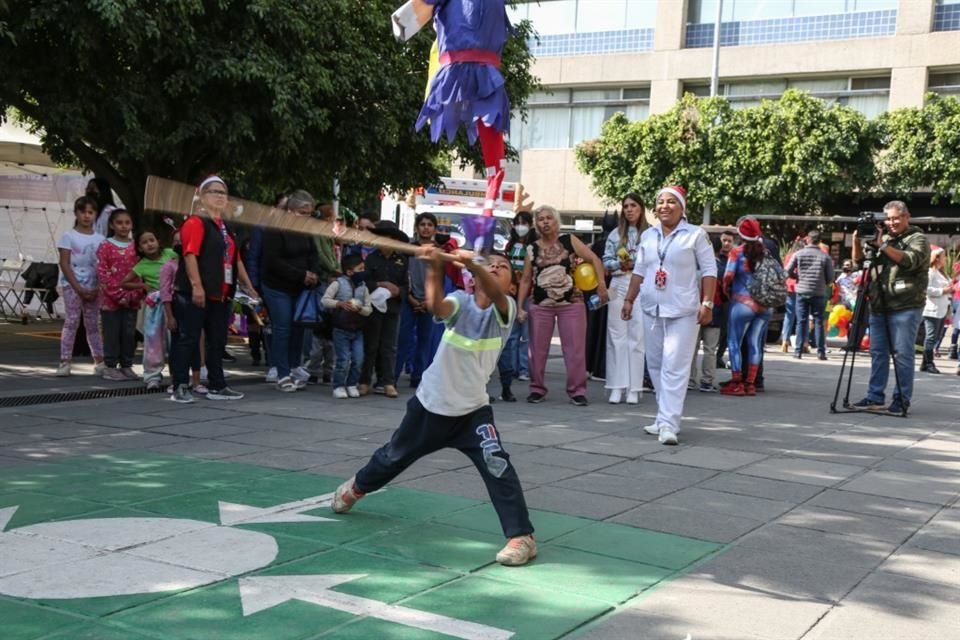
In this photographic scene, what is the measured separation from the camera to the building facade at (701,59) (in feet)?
109

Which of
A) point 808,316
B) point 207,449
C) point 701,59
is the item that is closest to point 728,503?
point 207,449

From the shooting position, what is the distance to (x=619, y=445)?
8.19 meters

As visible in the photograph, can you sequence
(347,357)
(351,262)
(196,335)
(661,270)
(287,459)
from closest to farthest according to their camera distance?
(287,459)
(661,270)
(196,335)
(347,357)
(351,262)

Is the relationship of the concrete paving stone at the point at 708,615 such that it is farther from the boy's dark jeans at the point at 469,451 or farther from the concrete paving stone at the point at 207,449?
the concrete paving stone at the point at 207,449

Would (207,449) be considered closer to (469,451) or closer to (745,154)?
(469,451)

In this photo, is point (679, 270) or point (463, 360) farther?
point (679, 270)

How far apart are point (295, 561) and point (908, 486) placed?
171 inches

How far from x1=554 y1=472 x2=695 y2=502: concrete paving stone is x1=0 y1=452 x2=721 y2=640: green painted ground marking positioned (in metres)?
0.73

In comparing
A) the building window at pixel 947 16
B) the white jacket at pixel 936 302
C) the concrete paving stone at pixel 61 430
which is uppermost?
the building window at pixel 947 16

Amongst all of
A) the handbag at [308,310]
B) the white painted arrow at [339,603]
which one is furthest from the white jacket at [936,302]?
the white painted arrow at [339,603]

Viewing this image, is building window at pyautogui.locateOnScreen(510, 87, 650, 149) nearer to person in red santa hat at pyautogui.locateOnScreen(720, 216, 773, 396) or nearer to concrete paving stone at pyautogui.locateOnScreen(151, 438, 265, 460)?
person in red santa hat at pyautogui.locateOnScreen(720, 216, 773, 396)

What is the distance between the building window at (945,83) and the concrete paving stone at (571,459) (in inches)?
1144

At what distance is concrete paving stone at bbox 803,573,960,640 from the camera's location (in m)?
4.16

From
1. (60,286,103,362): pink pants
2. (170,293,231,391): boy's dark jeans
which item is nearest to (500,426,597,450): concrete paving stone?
(170,293,231,391): boy's dark jeans
